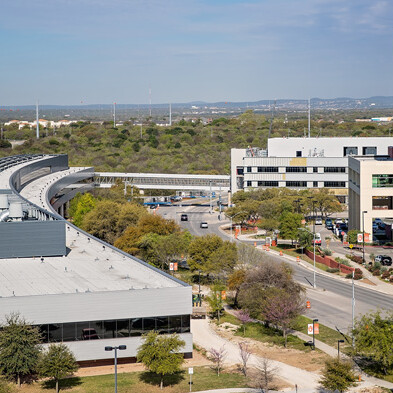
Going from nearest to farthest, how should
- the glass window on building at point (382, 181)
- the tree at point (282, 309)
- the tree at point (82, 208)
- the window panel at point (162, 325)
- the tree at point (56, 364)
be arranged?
the tree at point (56, 364) < the window panel at point (162, 325) < the tree at point (282, 309) < the glass window on building at point (382, 181) < the tree at point (82, 208)

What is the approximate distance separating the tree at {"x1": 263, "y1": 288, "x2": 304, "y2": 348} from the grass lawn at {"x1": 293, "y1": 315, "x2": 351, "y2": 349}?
1386 mm

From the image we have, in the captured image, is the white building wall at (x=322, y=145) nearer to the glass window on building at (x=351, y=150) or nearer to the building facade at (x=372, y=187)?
the glass window on building at (x=351, y=150)

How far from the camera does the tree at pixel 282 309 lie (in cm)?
4862

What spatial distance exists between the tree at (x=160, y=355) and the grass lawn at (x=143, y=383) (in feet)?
1.99

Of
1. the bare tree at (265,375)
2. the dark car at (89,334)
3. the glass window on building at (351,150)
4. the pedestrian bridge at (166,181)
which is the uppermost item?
the glass window on building at (351,150)

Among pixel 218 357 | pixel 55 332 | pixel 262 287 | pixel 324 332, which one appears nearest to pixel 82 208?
pixel 262 287

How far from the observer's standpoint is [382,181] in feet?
278

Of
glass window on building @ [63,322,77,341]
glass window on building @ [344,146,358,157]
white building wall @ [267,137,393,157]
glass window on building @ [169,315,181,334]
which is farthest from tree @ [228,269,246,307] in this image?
glass window on building @ [344,146,358,157]

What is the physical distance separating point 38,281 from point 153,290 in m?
7.86

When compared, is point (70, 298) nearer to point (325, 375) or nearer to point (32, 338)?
point (32, 338)

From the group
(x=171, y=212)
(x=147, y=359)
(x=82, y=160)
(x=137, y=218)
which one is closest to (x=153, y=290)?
(x=147, y=359)

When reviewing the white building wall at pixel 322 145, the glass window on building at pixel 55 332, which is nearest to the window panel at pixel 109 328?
the glass window on building at pixel 55 332

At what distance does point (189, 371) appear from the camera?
3934cm

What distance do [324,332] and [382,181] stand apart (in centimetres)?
3873
